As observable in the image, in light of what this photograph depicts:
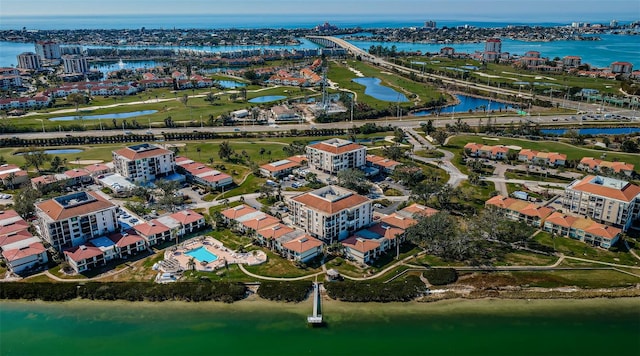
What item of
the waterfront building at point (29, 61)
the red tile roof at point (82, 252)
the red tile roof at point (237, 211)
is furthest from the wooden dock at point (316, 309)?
the waterfront building at point (29, 61)

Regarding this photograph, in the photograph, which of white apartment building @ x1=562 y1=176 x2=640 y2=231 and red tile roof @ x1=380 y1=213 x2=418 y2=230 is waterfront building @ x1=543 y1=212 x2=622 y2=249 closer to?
white apartment building @ x1=562 y1=176 x2=640 y2=231

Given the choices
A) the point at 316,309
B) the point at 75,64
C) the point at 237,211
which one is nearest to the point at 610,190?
the point at 316,309

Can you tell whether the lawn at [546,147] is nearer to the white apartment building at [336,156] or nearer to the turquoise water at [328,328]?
the white apartment building at [336,156]

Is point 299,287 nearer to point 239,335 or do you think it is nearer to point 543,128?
point 239,335

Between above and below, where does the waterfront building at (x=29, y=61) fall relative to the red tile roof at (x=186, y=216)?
above

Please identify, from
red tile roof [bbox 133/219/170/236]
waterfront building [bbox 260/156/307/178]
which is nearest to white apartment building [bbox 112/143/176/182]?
waterfront building [bbox 260/156/307/178]
